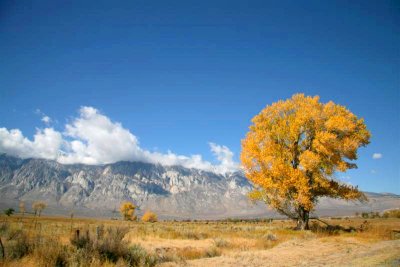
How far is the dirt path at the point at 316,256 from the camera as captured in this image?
11.2m

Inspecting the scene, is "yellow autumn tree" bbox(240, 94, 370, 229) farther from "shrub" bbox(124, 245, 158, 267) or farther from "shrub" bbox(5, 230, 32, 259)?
"shrub" bbox(5, 230, 32, 259)

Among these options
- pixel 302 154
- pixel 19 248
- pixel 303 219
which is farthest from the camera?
pixel 303 219

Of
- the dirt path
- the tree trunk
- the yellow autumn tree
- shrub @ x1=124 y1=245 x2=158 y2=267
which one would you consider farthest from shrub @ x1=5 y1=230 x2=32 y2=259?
the tree trunk

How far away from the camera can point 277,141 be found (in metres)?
25.7

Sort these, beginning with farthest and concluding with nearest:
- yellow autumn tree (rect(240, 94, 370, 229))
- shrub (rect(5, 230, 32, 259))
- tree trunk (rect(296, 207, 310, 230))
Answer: tree trunk (rect(296, 207, 310, 230)) → yellow autumn tree (rect(240, 94, 370, 229)) → shrub (rect(5, 230, 32, 259))

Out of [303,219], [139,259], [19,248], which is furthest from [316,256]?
[303,219]

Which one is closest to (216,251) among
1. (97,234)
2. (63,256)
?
(97,234)

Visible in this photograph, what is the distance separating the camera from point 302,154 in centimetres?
2369

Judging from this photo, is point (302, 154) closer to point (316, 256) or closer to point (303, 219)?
point (303, 219)

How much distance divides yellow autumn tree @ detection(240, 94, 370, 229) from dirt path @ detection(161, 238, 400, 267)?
665 centimetres

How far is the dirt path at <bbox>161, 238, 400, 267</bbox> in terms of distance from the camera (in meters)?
11.2

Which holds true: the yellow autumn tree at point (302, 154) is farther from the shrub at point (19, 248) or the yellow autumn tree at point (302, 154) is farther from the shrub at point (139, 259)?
the shrub at point (19, 248)

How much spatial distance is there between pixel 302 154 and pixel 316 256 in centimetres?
1102

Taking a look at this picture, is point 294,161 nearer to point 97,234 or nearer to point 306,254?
point 306,254
